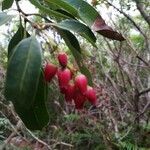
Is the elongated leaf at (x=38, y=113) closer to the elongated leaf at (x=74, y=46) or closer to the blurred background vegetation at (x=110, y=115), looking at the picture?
the elongated leaf at (x=74, y=46)

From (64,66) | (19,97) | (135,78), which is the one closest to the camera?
(19,97)

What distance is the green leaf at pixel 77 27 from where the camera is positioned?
831 millimetres

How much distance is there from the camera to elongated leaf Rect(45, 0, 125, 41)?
0.84 meters

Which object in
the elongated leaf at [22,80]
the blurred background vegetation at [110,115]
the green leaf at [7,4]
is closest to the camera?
the elongated leaf at [22,80]

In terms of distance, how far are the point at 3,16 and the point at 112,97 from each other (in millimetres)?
4035

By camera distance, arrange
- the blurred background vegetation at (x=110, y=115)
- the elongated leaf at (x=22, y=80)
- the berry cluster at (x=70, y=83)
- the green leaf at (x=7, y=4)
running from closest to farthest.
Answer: the elongated leaf at (x=22, y=80), the berry cluster at (x=70, y=83), the green leaf at (x=7, y=4), the blurred background vegetation at (x=110, y=115)

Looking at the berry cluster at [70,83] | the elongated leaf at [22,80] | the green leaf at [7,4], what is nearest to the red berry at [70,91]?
the berry cluster at [70,83]

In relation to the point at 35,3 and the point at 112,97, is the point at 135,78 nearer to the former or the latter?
the point at 112,97

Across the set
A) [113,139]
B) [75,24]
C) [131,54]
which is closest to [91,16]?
[75,24]

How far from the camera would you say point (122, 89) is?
495 cm

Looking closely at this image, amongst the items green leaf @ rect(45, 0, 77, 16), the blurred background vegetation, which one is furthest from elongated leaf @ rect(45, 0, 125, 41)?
the blurred background vegetation

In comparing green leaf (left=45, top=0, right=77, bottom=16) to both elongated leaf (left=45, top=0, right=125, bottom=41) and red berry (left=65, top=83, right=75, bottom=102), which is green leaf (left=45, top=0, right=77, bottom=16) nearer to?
elongated leaf (left=45, top=0, right=125, bottom=41)

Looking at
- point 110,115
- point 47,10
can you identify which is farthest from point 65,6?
point 110,115

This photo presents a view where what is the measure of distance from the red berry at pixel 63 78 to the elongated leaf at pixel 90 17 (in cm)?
10
